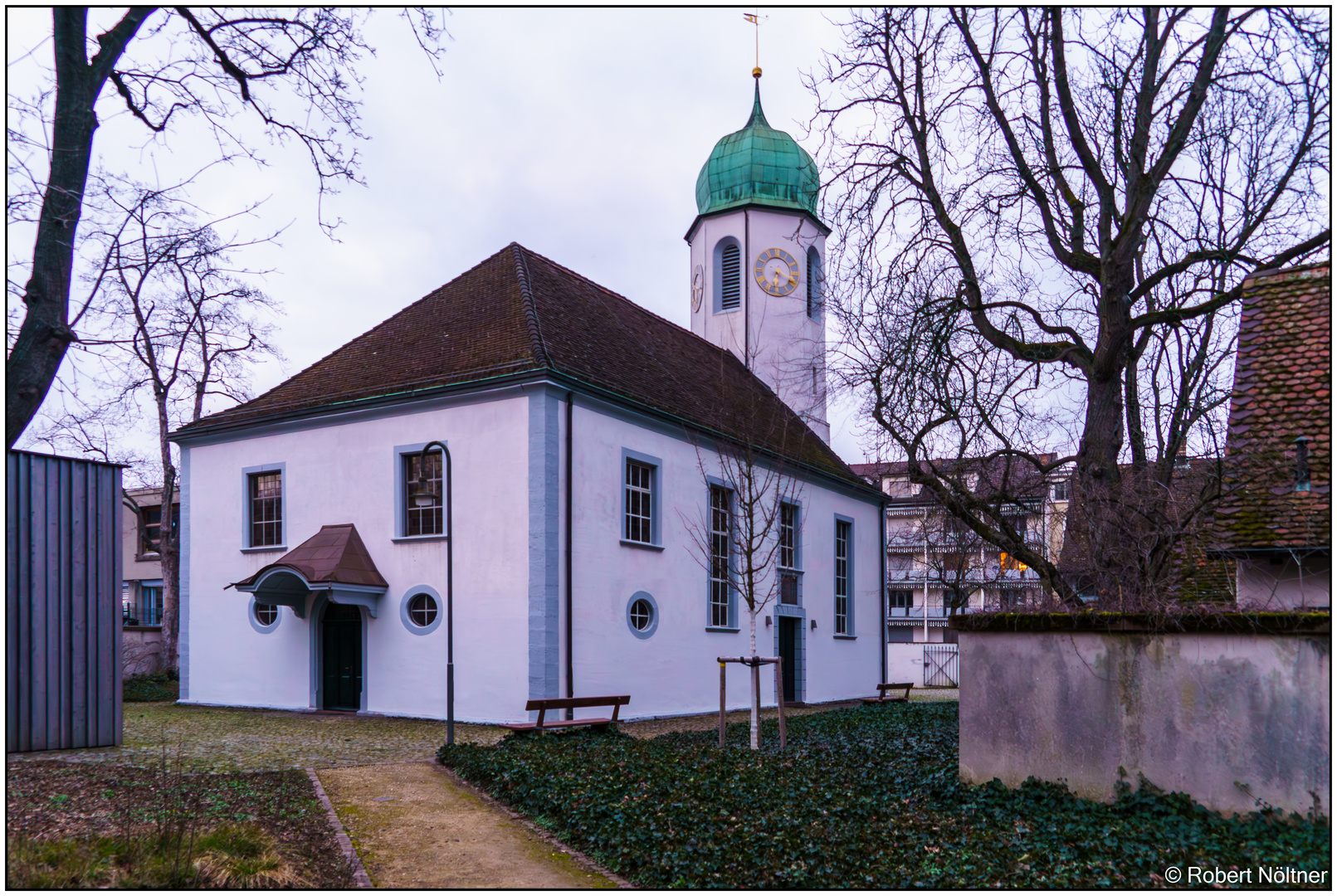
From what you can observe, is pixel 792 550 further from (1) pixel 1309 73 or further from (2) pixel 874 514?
(1) pixel 1309 73

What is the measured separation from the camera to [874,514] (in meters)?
30.0

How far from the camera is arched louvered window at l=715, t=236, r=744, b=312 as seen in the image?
30.1 metres

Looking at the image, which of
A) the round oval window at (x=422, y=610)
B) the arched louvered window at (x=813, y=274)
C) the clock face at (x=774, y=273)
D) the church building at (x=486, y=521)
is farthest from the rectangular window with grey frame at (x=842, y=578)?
the round oval window at (x=422, y=610)

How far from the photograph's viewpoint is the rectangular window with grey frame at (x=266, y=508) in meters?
20.3

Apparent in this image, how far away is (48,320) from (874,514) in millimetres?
25350

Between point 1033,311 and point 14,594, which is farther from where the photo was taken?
point 1033,311

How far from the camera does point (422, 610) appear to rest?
1800cm

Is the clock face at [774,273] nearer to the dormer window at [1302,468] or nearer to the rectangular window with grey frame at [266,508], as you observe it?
the rectangular window with grey frame at [266,508]

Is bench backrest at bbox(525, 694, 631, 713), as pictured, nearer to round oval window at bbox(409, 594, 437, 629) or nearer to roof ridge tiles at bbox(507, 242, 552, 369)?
round oval window at bbox(409, 594, 437, 629)

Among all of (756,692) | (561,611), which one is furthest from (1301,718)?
(561,611)

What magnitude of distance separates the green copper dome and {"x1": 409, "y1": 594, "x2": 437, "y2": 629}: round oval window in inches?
658

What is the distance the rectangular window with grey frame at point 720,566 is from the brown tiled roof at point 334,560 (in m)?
6.83

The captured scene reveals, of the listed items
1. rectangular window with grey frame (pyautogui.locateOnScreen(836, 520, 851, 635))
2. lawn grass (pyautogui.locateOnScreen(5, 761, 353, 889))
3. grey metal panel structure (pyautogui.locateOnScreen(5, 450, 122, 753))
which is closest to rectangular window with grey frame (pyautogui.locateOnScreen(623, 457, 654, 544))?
grey metal panel structure (pyautogui.locateOnScreen(5, 450, 122, 753))

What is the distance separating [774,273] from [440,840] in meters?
23.8
